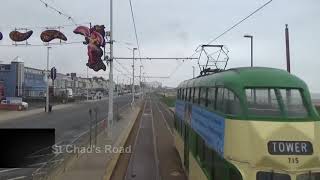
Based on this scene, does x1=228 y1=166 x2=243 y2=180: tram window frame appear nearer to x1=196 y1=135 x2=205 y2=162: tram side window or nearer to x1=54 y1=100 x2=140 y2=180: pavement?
x1=196 y1=135 x2=205 y2=162: tram side window

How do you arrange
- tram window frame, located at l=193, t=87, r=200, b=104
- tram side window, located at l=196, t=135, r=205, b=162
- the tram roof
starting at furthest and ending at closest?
1. tram window frame, located at l=193, t=87, r=200, b=104
2. tram side window, located at l=196, t=135, r=205, b=162
3. the tram roof

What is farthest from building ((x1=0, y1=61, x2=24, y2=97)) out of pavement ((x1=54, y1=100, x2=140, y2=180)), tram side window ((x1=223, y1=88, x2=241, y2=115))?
tram side window ((x1=223, y1=88, x2=241, y2=115))

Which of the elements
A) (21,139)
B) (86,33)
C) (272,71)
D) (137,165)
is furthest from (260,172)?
(86,33)

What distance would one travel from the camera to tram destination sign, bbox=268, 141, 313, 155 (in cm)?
900

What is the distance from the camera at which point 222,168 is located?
33.4 feet

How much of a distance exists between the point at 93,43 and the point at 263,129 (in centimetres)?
2155

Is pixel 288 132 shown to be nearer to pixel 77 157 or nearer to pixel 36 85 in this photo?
pixel 77 157

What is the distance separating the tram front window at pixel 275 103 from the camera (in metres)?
9.73

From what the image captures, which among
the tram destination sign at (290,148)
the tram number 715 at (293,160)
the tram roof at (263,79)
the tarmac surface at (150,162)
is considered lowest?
the tarmac surface at (150,162)

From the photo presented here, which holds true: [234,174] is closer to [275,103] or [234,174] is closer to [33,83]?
[275,103]

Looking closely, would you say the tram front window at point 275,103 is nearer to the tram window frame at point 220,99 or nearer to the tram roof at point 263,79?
the tram roof at point 263,79

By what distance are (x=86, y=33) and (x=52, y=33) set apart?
6.93 feet

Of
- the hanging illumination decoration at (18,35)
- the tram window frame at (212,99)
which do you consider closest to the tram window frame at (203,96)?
the tram window frame at (212,99)

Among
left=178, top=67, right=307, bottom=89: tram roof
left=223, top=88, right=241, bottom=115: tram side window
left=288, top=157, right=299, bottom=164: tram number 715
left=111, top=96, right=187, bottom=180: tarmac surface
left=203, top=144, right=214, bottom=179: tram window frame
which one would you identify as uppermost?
left=178, top=67, right=307, bottom=89: tram roof
